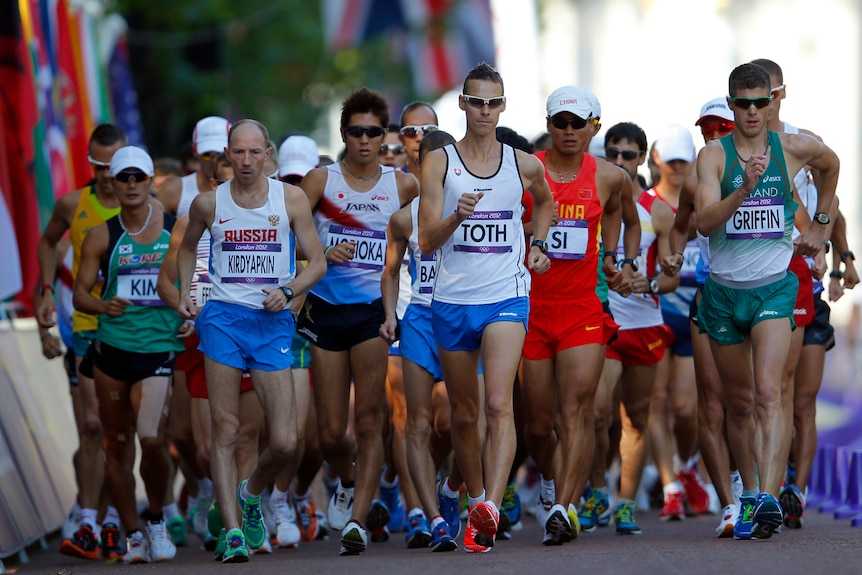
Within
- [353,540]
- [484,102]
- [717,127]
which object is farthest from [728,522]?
[484,102]

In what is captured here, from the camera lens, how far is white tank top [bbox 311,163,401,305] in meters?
12.1

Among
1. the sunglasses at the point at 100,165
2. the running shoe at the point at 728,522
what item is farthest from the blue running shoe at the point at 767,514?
the sunglasses at the point at 100,165

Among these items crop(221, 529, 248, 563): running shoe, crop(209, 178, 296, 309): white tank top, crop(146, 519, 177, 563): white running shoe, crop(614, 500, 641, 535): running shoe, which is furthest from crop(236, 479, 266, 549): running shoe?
crop(614, 500, 641, 535): running shoe

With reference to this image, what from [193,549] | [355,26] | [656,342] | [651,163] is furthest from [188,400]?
[355,26]

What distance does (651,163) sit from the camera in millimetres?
15188

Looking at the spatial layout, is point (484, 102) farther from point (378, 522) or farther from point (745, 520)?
point (378, 522)

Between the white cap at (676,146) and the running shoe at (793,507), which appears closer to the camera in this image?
the running shoe at (793,507)

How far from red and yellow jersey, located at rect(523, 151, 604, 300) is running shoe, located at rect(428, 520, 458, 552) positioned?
4.77 feet

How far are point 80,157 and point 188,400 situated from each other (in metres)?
7.49

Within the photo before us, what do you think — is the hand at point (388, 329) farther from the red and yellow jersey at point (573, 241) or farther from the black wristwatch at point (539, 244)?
the black wristwatch at point (539, 244)

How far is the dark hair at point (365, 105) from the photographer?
12039mm

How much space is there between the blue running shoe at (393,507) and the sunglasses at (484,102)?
11.8 ft

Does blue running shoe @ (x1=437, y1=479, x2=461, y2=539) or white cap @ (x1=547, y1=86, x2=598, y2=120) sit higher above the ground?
white cap @ (x1=547, y1=86, x2=598, y2=120)

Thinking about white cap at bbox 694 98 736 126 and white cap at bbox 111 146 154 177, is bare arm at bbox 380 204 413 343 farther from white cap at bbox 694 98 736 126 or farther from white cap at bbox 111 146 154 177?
white cap at bbox 694 98 736 126
